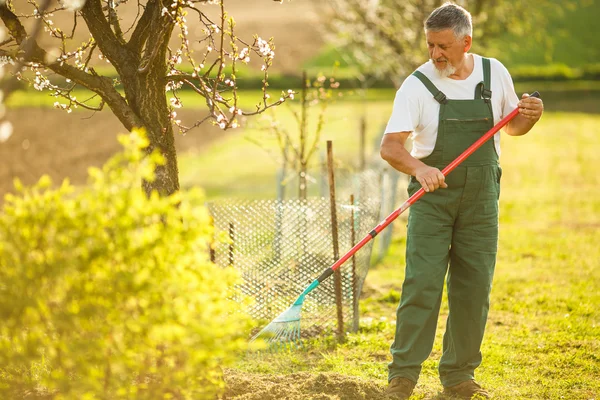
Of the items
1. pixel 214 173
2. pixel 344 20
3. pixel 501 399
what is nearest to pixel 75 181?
pixel 214 173

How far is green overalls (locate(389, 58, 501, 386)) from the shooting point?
440 cm

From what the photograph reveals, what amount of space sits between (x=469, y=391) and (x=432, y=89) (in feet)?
6.09

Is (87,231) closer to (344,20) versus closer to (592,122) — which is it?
(344,20)

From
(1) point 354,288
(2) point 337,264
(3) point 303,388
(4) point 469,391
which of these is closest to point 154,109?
(2) point 337,264

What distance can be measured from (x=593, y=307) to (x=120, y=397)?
15.6ft

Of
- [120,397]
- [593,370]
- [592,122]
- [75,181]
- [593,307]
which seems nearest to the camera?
[120,397]

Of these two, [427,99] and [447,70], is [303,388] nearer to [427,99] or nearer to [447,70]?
[427,99]

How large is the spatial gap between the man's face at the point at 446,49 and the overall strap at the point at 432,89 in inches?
4.0

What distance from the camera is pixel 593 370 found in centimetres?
496

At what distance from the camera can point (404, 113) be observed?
4336 mm

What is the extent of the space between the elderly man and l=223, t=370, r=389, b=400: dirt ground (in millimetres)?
179

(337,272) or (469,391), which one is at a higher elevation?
(337,272)

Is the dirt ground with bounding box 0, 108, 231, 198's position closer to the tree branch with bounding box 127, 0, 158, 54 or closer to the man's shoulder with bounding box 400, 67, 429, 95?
the tree branch with bounding box 127, 0, 158, 54

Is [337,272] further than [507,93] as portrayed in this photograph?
Yes
